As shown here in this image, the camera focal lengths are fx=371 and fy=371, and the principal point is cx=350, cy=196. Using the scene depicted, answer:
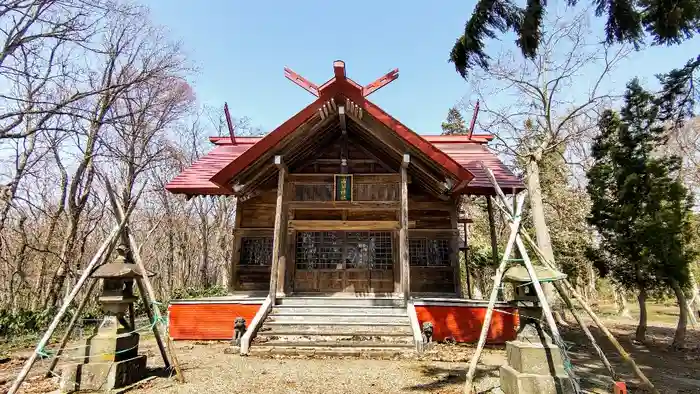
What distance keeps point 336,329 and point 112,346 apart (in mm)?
4143

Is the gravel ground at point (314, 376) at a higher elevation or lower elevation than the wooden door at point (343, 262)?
lower

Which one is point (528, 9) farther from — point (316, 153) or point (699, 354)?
point (699, 354)

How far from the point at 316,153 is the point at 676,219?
10.4 metres

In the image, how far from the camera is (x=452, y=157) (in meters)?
12.1

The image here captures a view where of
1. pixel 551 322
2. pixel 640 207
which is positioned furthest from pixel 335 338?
pixel 640 207

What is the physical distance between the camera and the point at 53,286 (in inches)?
515

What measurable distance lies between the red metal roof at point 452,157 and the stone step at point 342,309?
3726 millimetres

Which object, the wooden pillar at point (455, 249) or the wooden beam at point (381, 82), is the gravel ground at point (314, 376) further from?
the wooden beam at point (381, 82)

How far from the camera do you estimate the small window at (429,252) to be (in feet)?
36.5

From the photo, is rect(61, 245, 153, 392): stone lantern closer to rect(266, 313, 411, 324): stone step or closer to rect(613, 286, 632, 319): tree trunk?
rect(266, 313, 411, 324): stone step

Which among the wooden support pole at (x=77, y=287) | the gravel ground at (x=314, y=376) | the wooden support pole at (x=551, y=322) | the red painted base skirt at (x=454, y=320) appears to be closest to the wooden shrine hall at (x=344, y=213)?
the red painted base skirt at (x=454, y=320)

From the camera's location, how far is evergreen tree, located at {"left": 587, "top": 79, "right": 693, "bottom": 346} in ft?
34.3

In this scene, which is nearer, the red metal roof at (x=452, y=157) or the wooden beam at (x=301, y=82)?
the wooden beam at (x=301, y=82)

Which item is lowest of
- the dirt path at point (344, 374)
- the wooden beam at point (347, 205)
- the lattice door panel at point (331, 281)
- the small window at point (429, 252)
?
the dirt path at point (344, 374)
